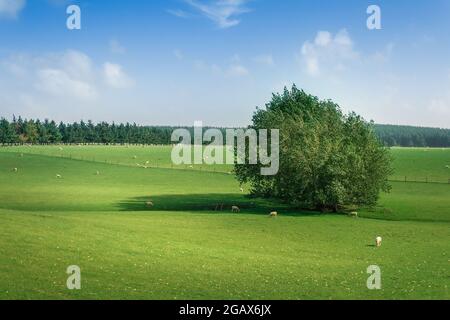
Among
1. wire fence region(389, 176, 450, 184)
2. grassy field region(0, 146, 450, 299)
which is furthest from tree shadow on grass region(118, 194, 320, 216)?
wire fence region(389, 176, 450, 184)

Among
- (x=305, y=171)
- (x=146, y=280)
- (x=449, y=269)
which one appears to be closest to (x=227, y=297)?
(x=146, y=280)

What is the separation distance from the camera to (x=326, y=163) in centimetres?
6212

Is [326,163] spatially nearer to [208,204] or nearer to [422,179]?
[208,204]

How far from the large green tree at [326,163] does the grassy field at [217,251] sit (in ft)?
9.79

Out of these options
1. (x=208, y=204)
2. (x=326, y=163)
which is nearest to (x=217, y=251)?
(x=326, y=163)

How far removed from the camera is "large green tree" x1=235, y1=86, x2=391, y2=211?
61.9 m

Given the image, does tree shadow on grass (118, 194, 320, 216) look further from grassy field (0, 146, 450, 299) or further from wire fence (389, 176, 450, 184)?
wire fence (389, 176, 450, 184)

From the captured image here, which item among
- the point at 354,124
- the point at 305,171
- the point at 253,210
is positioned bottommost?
the point at 253,210

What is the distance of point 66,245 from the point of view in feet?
108

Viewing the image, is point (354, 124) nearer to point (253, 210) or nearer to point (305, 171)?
point (305, 171)

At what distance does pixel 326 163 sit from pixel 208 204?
63.9ft
